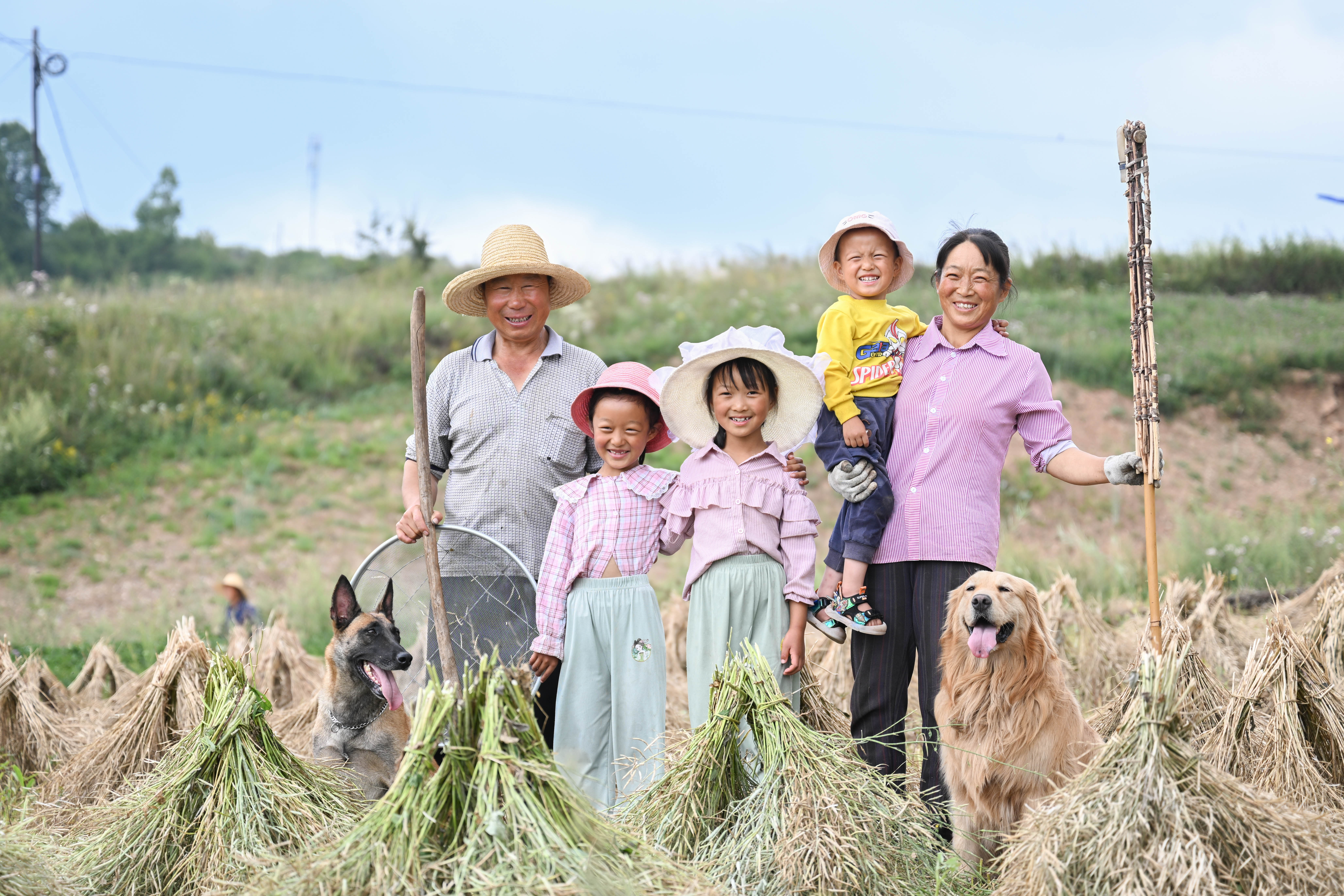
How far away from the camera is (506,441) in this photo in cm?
427

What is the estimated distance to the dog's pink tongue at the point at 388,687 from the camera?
3826mm

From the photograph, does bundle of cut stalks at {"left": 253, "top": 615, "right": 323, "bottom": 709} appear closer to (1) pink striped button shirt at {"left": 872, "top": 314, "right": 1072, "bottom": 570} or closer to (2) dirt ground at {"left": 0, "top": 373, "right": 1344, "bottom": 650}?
(2) dirt ground at {"left": 0, "top": 373, "right": 1344, "bottom": 650}

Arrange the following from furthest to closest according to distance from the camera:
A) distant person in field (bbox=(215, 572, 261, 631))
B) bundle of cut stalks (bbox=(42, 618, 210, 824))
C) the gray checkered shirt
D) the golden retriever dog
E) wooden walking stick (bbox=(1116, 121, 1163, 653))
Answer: distant person in field (bbox=(215, 572, 261, 631)), bundle of cut stalks (bbox=(42, 618, 210, 824)), the gray checkered shirt, the golden retriever dog, wooden walking stick (bbox=(1116, 121, 1163, 653))

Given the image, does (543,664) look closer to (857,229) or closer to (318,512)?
(857,229)

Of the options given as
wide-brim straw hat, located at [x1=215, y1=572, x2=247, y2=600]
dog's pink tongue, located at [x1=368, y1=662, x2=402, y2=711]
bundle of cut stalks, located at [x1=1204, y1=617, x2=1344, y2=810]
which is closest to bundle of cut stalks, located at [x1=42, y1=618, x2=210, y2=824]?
dog's pink tongue, located at [x1=368, y1=662, x2=402, y2=711]

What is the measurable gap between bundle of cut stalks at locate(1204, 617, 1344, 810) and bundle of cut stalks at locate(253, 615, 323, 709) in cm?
460

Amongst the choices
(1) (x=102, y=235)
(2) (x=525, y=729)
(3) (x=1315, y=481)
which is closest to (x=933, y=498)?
(2) (x=525, y=729)

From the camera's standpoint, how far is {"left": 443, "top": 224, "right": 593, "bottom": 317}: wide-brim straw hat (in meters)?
4.26

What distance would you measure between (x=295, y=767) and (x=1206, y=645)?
472 centimetres

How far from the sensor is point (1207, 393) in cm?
1662

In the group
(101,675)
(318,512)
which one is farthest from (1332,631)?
(318,512)

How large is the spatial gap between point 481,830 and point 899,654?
6.08ft

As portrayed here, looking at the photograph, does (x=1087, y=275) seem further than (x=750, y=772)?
Yes

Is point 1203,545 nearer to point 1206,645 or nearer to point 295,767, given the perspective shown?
point 1206,645
